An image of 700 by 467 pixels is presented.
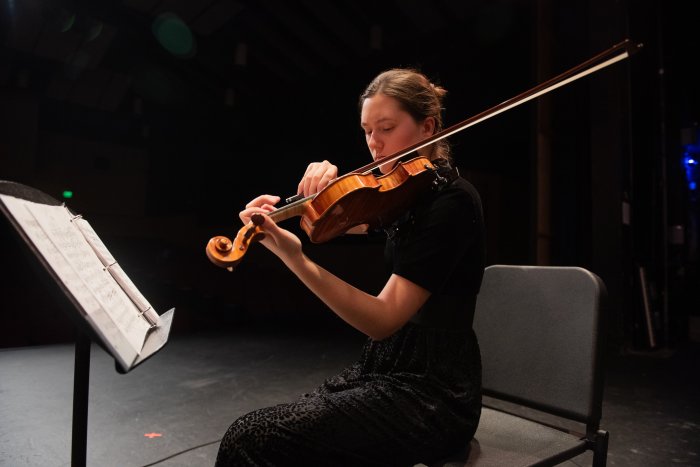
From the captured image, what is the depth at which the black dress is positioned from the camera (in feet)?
2.40

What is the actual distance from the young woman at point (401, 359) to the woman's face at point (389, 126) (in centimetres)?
2

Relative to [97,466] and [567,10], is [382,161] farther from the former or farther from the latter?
[567,10]

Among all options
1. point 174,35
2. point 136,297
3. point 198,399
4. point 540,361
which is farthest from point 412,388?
point 174,35

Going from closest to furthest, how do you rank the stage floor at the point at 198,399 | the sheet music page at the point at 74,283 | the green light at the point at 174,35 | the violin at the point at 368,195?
the sheet music page at the point at 74,283
the violin at the point at 368,195
the stage floor at the point at 198,399
the green light at the point at 174,35

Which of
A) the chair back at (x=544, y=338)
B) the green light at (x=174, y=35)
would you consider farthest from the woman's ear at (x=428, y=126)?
the green light at (x=174, y=35)

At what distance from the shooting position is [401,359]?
87 centimetres

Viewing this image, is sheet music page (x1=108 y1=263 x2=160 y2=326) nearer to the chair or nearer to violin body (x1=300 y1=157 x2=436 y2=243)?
violin body (x1=300 y1=157 x2=436 y2=243)

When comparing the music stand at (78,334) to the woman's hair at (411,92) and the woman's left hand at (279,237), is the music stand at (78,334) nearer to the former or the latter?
the woman's left hand at (279,237)

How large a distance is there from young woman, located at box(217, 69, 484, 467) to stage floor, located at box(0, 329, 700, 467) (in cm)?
112

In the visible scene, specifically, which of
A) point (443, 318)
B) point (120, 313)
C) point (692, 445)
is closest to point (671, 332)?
point (692, 445)

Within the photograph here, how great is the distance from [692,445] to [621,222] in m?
2.08

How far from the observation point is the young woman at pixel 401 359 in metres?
0.74

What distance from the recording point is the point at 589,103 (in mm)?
3865

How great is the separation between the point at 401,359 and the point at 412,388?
6 cm
